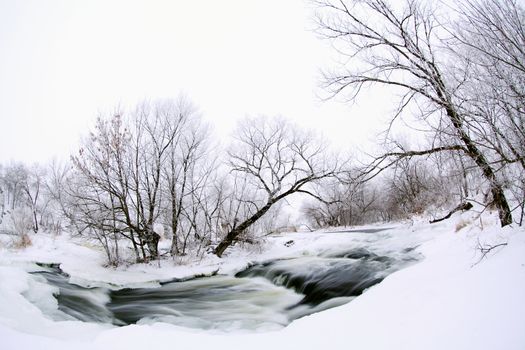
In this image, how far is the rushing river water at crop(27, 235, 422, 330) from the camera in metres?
6.50

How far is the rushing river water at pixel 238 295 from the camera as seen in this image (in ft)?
21.3

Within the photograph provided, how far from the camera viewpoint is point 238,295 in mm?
8703

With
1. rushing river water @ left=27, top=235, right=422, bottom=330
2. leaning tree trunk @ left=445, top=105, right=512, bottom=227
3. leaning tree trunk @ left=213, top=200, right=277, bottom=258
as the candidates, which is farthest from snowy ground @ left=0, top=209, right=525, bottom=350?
leaning tree trunk @ left=213, top=200, right=277, bottom=258

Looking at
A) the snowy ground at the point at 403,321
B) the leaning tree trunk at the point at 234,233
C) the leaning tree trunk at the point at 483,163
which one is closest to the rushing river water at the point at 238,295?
the snowy ground at the point at 403,321

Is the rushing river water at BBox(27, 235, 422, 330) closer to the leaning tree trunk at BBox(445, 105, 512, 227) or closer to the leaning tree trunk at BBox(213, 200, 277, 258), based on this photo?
the leaning tree trunk at BBox(213, 200, 277, 258)

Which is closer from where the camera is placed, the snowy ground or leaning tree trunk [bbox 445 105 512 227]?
the snowy ground

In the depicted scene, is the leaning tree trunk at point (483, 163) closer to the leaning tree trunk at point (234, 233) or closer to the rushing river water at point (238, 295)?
the rushing river water at point (238, 295)

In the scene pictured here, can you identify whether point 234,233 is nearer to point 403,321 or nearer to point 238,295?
point 238,295

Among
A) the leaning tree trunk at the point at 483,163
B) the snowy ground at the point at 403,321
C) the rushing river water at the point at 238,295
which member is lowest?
the rushing river water at the point at 238,295

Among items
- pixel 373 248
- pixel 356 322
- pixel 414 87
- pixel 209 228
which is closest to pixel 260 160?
pixel 209 228

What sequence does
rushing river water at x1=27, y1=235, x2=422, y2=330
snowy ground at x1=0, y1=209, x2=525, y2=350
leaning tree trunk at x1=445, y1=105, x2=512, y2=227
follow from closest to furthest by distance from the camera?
snowy ground at x1=0, y1=209, x2=525, y2=350 < leaning tree trunk at x1=445, y1=105, x2=512, y2=227 < rushing river water at x1=27, y1=235, x2=422, y2=330

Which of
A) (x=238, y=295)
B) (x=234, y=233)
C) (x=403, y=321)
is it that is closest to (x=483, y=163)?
(x=403, y=321)

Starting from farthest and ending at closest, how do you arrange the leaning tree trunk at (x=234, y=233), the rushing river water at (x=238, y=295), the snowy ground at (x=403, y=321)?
the leaning tree trunk at (x=234, y=233) < the rushing river water at (x=238, y=295) < the snowy ground at (x=403, y=321)

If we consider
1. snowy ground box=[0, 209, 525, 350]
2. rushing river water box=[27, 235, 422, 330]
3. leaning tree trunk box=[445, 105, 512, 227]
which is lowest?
rushing river water box=[27, 235, 422, 330]
